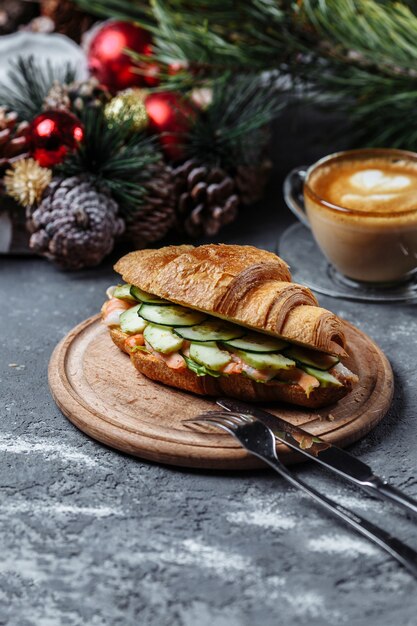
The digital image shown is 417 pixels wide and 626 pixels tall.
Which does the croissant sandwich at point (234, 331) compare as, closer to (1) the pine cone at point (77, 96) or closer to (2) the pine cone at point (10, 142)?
(2) the pine cone at point (10, 142)

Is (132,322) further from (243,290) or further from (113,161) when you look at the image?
(113,161)

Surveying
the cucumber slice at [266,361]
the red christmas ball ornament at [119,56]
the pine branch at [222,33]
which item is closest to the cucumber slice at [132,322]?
the cucumber slice at [266,361]

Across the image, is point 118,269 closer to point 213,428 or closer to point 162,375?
point 162,375

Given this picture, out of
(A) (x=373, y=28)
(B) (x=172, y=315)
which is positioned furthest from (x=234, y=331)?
(A) (x=373, y=28)

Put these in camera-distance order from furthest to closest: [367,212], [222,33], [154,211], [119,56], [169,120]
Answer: [119,56] → [222,33] → [169,120] → [154,211] → [367,212]

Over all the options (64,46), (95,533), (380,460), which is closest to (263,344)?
(380,460)
